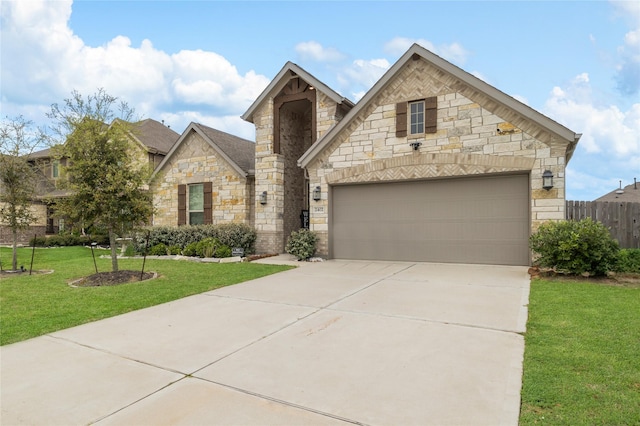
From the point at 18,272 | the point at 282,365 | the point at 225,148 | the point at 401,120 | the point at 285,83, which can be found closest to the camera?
the point at 282,365

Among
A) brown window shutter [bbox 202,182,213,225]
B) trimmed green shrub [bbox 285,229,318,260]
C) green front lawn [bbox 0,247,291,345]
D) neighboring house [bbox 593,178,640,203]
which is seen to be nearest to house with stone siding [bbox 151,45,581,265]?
trimmed green shrub [bbox 285,229,318,260]

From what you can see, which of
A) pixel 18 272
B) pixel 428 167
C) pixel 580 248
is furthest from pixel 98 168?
pixel 580 248

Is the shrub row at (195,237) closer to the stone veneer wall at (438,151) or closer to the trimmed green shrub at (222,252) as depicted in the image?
the trimmed green shrub at (222,252)

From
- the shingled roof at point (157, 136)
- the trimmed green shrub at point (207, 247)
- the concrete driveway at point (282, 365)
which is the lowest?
the concrete driveway at point (282, 365)

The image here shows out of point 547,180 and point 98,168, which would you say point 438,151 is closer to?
point 547,180

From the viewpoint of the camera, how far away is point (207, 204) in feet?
56.0

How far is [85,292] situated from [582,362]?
8.65 metres

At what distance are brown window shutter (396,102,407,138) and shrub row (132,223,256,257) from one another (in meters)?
7.13

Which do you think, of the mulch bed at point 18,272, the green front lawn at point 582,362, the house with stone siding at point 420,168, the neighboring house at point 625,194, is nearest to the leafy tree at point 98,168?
the house with stone siding at point 420,168

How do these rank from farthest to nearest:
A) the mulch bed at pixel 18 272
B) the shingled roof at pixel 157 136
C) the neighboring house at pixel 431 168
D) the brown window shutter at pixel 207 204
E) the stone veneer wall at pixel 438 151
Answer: the shingled roof at pixel 157 136, the brown window shutter at pixel 207 204, the mulch bed at pixel 18 272, the neighboring house at pixel 431 168, the stone veneer wall at pixel 438 151

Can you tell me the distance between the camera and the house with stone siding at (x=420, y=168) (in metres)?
10.6

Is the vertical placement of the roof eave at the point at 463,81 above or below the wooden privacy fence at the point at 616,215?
above

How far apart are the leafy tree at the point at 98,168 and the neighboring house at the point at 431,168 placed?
5934 millimetres

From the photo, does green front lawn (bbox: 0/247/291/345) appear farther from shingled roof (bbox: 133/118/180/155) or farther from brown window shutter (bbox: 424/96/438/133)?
shingled roof (bbox: 133/118/180/155)
